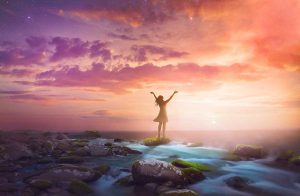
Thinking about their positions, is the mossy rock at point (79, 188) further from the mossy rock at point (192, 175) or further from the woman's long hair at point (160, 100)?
the woman's long hair at point (160, 100)

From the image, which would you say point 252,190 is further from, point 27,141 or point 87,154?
point 27,141

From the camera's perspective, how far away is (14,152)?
20.6m

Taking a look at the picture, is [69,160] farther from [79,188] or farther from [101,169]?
A: [79,188]

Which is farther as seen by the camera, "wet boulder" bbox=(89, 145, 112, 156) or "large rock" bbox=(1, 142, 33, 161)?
"wet boulder" bbox=(89, 145, 112, 156)

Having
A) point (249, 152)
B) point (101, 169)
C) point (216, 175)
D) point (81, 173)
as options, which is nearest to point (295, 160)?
point (249, 152)

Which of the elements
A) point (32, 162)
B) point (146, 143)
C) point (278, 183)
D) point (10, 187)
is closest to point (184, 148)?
point (146, 143)

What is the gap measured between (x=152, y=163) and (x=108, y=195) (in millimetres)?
2585

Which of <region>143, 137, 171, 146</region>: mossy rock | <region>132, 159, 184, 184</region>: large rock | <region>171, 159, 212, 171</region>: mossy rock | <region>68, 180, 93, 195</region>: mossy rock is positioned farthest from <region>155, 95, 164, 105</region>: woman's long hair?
<region>68, 180, 93, 195</region>: mossy rock

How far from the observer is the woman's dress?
27578 millimetres

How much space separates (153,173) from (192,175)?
2.66 m

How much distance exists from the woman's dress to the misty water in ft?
12.0

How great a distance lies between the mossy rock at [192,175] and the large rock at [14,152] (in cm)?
1089

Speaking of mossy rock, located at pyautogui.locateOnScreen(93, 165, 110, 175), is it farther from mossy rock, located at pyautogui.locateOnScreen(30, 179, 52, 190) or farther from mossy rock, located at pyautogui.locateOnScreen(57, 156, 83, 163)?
mossy rock, located at pyautogui.locateOnScreen(30, 179, 52, 190)

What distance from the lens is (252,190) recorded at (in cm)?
1534
